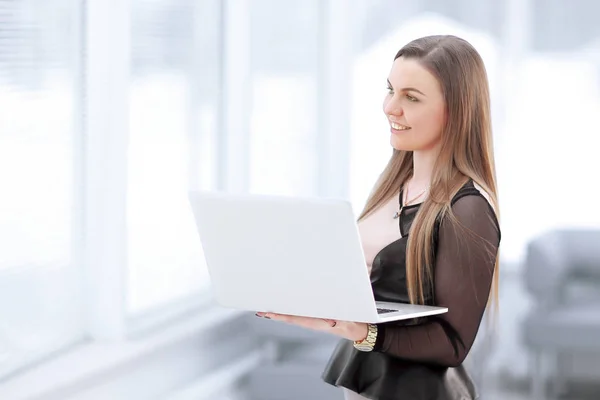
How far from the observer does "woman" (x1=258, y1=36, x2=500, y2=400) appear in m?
1.58

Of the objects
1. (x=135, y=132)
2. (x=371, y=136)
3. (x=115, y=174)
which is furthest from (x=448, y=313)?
(x=371, y=136)

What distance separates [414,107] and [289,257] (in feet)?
1.15

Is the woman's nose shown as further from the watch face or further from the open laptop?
the watch face

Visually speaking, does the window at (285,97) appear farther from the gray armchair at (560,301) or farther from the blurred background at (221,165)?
the gray armchair at (560,301)

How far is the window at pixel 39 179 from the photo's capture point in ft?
8.01

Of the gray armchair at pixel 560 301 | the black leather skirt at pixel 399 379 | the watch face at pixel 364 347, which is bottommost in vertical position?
the gray armchair at pixel 560 301

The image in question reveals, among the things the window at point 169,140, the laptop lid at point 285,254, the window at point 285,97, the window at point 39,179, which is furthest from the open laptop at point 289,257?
the window at point 285,97

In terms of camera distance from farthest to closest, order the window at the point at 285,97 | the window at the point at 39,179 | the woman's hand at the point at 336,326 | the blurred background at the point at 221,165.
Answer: the window at the point at 285,97, the blurred background at the point at 221,165, the window at the point at 39,179, the woman's hand at the point at 336,326

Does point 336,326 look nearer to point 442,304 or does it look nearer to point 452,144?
point 442,304

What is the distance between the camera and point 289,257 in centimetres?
151

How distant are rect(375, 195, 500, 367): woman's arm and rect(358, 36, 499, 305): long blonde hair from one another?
0.03 m

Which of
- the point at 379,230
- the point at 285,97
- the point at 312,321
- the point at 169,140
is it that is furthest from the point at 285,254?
the point at 285,97

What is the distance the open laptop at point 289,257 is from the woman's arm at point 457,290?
4 centimetres

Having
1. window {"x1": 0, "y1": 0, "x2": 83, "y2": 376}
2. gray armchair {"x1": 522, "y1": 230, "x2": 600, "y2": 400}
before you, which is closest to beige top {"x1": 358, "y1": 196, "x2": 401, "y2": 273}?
window {"x1": 0, "y1": 0, "x2": 83, "y2": 376}
